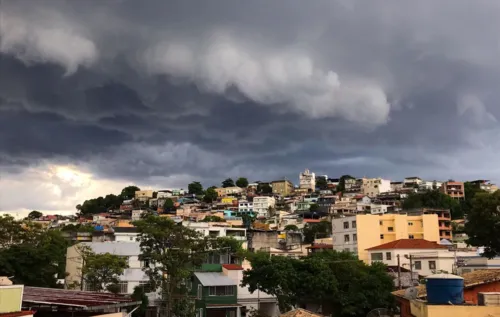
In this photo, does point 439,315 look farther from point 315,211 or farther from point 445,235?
point 315,211

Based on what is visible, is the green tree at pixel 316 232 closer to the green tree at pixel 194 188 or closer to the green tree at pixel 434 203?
the green tree at pixel 434 203

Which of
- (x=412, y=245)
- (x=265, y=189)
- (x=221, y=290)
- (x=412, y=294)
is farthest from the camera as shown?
(x=265, y=189)

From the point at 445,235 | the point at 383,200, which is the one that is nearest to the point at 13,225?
the point at 445,235

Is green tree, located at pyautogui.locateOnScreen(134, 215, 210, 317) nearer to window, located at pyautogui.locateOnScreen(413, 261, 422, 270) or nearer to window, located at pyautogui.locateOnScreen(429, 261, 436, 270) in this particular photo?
window, located at pyautogui.locateOnScreen(413, 261, 422, 270)

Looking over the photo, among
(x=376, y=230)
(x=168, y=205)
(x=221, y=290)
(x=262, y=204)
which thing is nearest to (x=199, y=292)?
(x=221, y=290)

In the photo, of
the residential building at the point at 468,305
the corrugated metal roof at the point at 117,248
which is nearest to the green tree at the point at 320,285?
the residential building at the point at 468,305

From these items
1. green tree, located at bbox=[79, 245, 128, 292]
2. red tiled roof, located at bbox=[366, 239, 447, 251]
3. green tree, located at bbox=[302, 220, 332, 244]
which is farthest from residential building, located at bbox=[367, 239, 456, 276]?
green tree, located at bbox=[302, 220, 332, 244]

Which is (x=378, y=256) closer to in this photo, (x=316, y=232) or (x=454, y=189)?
(x=316, y=232)
